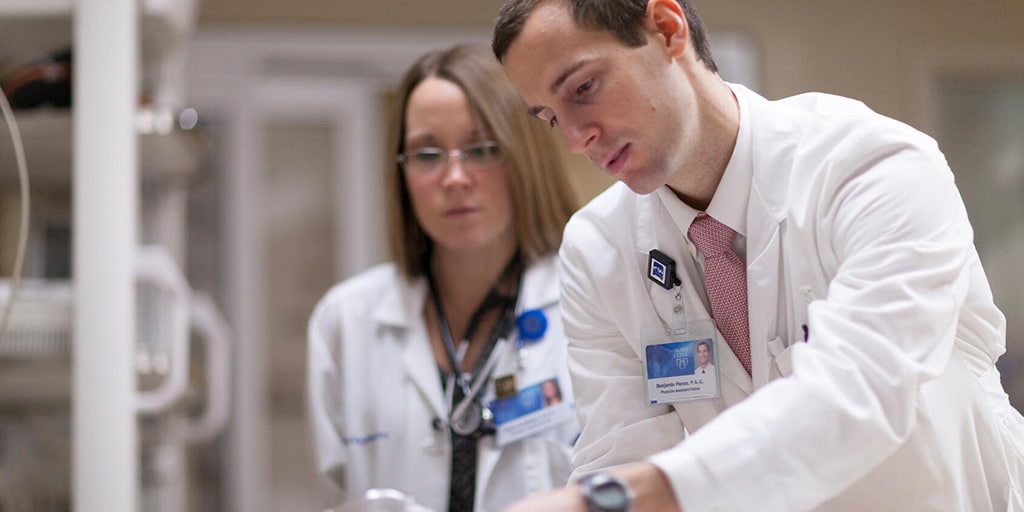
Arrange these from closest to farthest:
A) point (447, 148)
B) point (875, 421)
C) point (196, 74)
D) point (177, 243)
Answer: point (875, 421)
point (447, 148)
point (177, 243)
point (196, 74)

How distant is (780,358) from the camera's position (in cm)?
118

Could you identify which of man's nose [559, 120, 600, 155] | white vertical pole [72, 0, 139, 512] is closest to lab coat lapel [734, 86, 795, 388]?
man's nose [559, 120, 600, 155]

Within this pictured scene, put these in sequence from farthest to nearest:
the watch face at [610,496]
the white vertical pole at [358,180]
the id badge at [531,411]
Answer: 1. the white vertical pole at [358,180]
2. the id badge at [531,411]
3. the watch face at [610,496]

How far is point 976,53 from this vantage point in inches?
158

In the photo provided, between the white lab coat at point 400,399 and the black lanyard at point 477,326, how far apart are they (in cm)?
3

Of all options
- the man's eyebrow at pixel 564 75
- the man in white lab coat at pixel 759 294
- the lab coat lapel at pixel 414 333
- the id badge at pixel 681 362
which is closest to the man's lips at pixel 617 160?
the man in white lab coat at pixel 759 294

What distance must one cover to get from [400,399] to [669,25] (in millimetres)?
952

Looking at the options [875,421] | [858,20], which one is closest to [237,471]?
[858,20]

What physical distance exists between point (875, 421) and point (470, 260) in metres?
1.12

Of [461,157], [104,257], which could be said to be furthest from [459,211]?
[104,257]

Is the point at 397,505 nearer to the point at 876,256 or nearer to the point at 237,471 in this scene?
the point at 876,256

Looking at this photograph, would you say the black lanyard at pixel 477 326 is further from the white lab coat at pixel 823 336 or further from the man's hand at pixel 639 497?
the man's hand at pixel 639 497

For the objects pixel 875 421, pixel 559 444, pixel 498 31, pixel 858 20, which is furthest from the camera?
pixel 858 20

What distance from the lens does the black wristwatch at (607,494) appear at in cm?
91
